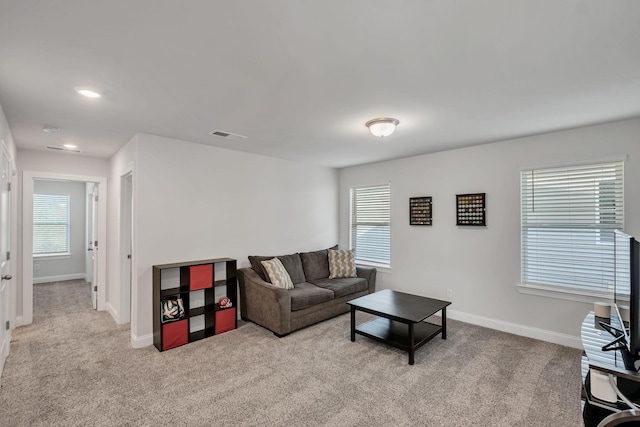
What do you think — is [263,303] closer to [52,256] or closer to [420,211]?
[420,211]

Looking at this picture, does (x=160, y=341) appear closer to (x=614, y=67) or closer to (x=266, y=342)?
(x=266, y=342)

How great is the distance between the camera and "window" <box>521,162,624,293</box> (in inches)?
126

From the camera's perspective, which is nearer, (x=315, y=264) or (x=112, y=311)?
(x=112, y=311)

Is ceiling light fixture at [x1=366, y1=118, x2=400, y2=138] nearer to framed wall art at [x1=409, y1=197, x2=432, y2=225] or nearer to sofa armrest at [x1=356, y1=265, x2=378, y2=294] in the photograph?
framed wall art at [x1=409, y1=197, x2=432, y2=225]

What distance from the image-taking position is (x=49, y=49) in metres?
1.76

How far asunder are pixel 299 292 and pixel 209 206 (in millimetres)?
1673

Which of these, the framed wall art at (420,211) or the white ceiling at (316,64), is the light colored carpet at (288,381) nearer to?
the framed wall art at (420,211)

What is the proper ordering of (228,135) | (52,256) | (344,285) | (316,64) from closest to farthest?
(316,64), (228,135), (344,285), (52,256)

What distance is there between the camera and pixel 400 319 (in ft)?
10.2

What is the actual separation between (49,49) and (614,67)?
354 centimetres

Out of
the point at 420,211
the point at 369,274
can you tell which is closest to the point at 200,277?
the point at 369,274

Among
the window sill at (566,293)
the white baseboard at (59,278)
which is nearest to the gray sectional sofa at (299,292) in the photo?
the window sill at (566,293)

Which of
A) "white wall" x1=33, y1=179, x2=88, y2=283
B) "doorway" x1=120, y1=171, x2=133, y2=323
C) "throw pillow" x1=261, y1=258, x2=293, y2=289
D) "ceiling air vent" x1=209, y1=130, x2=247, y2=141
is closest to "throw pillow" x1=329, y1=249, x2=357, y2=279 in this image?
"throw pillow" x1=261, y1=258, x2=293, y2=289

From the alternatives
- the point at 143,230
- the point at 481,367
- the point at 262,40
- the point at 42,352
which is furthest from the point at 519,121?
the point at 42,352
